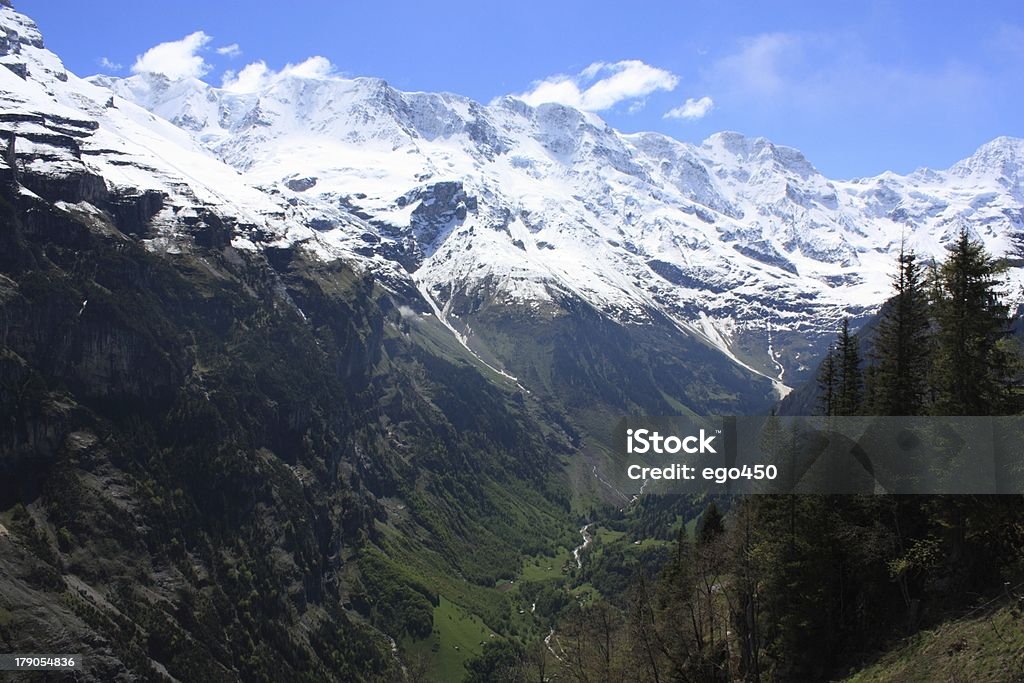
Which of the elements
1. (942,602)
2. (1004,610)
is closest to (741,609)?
(942,602)

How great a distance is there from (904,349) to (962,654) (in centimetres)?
2422

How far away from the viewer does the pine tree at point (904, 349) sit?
54.8 meters

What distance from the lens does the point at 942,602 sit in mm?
44438

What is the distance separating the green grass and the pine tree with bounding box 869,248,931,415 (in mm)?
16369

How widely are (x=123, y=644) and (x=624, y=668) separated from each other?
142 metres

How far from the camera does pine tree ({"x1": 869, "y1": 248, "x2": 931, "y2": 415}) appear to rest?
54844mm

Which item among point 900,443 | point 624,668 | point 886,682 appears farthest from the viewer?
point 624,668

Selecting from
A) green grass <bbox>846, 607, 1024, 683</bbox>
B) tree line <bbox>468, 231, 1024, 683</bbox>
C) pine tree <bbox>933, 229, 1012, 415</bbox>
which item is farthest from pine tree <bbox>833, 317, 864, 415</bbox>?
green grass <bbox>846, 607, 1024, 683</bbox>

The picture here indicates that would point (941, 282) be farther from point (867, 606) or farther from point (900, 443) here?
point (867, 606)
